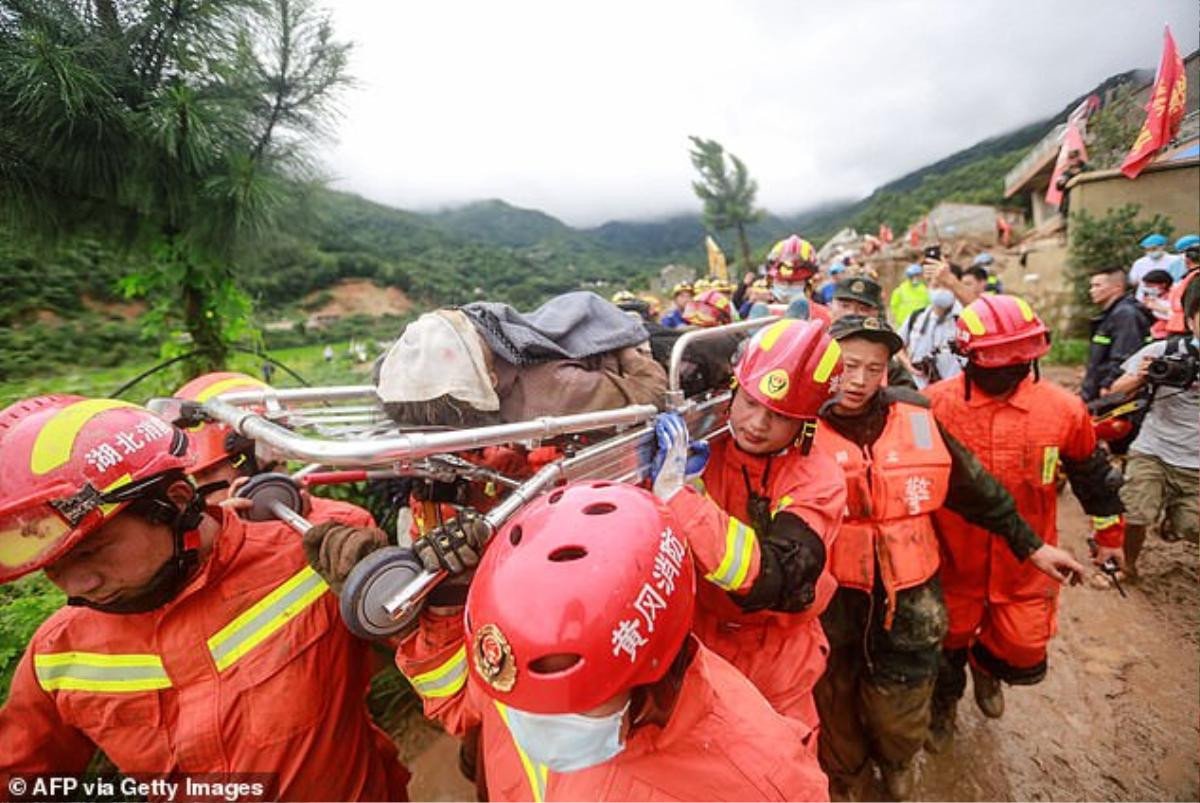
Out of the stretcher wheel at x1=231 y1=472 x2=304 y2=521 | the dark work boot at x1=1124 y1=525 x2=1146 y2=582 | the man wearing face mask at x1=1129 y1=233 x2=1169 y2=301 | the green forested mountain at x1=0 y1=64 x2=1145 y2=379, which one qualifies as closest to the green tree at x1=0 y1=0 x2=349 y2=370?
the green forested mountain at x1=0 y1=64 x2=1145 y2=379

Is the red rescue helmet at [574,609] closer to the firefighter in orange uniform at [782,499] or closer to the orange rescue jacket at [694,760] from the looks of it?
the orange rescue jacket at [694,760]

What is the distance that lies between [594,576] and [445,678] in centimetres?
74

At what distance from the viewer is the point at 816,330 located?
80.3 inches

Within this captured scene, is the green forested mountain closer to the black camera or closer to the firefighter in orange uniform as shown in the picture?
the firefighter in orange uniform

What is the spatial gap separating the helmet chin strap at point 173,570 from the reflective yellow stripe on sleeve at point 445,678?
0.85 metres

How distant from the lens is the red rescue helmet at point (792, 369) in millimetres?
1943

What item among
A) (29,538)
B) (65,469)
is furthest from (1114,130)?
(29,538)

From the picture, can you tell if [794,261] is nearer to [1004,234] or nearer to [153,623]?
[153,623]

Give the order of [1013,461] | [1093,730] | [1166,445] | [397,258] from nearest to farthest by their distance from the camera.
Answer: [1013,461], [1093,730], [1166,445], [397,258]

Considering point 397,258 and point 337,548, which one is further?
point 397,258

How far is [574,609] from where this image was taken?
1005mm

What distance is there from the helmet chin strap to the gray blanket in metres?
1.10

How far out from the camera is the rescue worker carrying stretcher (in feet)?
7.96
